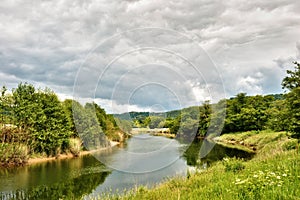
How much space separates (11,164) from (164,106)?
A: 18.8m

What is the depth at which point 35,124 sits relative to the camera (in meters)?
32.1

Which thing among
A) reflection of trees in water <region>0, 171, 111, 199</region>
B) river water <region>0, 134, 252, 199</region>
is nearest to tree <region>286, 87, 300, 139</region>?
river water <region>0, 134, 252, 199</region>

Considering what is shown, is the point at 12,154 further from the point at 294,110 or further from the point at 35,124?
the point at 294,110

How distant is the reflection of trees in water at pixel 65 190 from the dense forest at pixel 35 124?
19.9ft

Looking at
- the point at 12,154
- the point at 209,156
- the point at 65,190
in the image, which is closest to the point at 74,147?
the point at 12,154

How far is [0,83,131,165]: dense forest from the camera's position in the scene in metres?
29.2

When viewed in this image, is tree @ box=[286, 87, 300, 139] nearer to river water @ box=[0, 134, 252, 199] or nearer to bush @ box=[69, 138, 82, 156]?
river water @ box=[0, 134, 252, 199]

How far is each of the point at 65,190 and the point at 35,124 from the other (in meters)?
14.9

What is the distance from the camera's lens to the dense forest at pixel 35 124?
29250 mm

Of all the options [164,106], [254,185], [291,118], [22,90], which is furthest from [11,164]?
[254,185]

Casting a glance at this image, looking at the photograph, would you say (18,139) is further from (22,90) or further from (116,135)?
(116,135)

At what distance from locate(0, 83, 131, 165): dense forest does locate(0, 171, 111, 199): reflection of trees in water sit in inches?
239

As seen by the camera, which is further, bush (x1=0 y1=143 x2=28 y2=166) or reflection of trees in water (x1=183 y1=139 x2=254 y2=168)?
reflection of trees in water (x1=183 y1=139 x2=254 y2=168)

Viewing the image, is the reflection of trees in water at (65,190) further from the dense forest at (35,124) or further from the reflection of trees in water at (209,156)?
the reflection of trees in water at (209,156)
